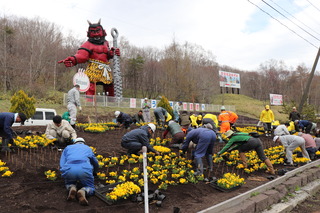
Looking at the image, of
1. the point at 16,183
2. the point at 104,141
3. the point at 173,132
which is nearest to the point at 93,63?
the point at 104,141

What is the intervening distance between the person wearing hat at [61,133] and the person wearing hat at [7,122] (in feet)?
3.59

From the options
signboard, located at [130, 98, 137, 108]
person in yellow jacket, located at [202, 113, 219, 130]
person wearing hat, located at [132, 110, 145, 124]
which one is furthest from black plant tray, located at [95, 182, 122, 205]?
signboard, located at [130, 98, 137, 108]

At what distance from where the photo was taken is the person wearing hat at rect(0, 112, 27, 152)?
634 cm

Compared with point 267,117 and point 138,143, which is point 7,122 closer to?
point 138,143

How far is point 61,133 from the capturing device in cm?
749

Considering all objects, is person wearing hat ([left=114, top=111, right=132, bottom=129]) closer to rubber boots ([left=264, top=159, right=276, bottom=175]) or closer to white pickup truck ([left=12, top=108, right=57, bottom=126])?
white pickup truck ([left=12, top=108, right=57, bottom=126])

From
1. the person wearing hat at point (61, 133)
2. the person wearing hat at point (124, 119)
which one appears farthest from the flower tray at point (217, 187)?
the person wearing hat at point (124, 119)

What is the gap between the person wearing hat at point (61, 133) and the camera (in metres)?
7.36

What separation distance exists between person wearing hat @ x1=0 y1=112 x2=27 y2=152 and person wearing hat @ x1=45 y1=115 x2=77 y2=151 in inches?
43.1

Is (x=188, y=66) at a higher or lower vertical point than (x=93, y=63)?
higher

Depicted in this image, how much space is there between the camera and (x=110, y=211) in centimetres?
403

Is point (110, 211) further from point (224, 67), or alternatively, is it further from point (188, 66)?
point (224, 67)

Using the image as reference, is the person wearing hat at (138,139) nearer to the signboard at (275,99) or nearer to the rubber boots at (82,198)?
the rubber boots at (82,198)

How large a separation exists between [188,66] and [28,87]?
24.8 meters
